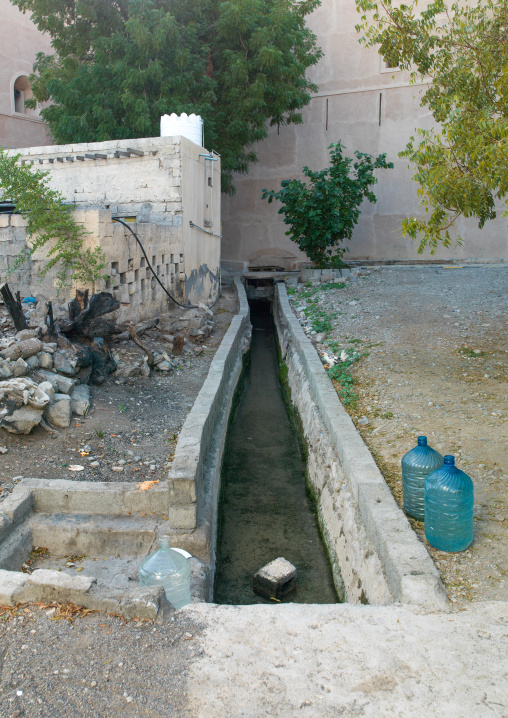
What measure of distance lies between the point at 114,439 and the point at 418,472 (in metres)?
3.12

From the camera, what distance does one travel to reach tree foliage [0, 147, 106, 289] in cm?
793

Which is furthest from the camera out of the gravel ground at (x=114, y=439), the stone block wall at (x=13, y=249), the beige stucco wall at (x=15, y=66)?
the beige stucco wall at (x=15, y=66)

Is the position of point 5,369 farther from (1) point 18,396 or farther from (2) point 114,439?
(2) point 114,439

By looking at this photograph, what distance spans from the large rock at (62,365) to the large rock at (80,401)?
0.74 feet

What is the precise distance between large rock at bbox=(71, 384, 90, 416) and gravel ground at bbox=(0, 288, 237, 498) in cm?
9

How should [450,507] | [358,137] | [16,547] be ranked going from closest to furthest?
[450,507], [16,547], [358,137]

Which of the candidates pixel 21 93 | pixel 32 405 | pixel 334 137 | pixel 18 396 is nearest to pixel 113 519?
pixel 32 405

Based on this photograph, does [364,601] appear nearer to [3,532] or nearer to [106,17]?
[3,532]

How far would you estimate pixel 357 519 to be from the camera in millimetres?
4137

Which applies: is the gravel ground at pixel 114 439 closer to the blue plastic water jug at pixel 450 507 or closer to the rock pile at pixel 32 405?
the rock pile at pixel 32 405

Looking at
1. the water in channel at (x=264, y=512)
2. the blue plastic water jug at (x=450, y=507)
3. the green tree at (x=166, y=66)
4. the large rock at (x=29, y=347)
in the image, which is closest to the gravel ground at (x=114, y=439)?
the large rock at (x=29, y=347)

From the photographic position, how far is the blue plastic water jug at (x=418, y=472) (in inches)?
143

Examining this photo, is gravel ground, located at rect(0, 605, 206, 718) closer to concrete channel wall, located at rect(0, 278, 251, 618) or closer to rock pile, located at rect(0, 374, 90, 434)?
concrete channel wall, located at rect(0, 278, 251, 618)

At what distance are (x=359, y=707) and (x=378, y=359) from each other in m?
5.76
